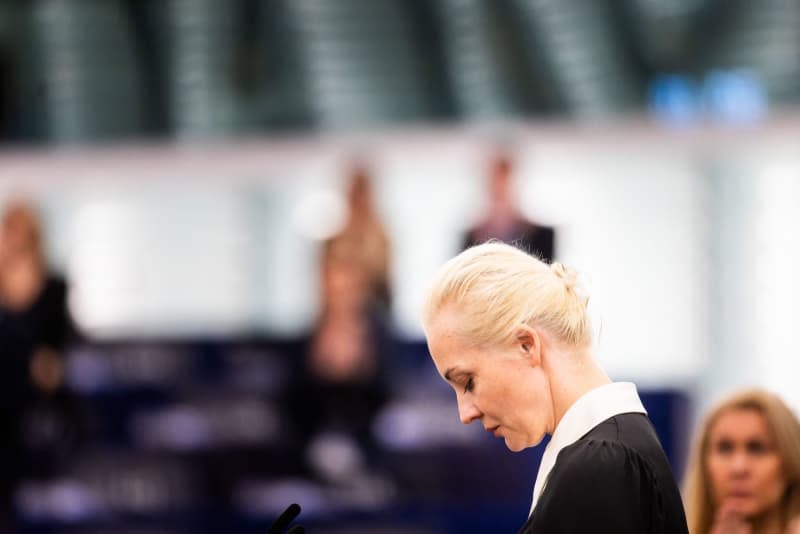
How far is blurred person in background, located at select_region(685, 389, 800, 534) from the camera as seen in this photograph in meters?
3.03

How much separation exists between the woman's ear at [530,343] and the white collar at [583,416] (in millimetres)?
84

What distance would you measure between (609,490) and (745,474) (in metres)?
1.28

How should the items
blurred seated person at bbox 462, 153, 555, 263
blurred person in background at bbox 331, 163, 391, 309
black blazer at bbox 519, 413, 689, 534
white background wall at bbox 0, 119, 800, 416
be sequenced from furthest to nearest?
blurred person in background at bbox 331, 163, 391, 309
white background wall at bbox 0, 119, 800, 416
blurred seated person at bbox 462, 153, 555, 263
black blazer at bbox 519, 413, 689, 534

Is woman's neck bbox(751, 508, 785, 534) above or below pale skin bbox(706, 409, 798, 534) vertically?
below

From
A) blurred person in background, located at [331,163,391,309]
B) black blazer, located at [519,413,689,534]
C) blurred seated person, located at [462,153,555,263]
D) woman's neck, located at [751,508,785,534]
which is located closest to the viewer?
black blazer, located at [519,413,689,534]

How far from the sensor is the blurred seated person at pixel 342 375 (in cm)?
708

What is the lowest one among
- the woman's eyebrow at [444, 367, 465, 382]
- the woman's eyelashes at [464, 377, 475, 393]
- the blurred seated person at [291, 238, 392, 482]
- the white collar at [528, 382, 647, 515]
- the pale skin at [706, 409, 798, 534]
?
the blurred seated person at [291, 238, 392, 482]

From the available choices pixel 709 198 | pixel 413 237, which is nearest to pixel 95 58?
pixel 413 237

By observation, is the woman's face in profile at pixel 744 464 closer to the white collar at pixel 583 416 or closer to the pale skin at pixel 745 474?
the pale skin at pixel 745 474

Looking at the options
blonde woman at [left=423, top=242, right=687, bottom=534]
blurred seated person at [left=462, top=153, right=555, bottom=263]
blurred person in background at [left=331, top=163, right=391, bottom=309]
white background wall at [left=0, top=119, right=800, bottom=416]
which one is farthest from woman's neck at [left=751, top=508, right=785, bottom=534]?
blurred person in background at [left=331, top=163, right=391, bottom=309]

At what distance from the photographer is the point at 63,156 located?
26.5 ft

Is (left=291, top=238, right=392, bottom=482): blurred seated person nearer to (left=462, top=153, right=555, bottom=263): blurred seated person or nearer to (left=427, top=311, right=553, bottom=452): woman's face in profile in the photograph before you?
(left=462, top=153, right=555, bottom=263): blurred seated person

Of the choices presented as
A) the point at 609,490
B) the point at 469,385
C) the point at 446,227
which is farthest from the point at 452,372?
the point at 446,227

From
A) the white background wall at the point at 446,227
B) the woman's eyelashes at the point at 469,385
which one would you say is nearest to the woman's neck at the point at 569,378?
the woman's eyelashes at the point at 469,385
